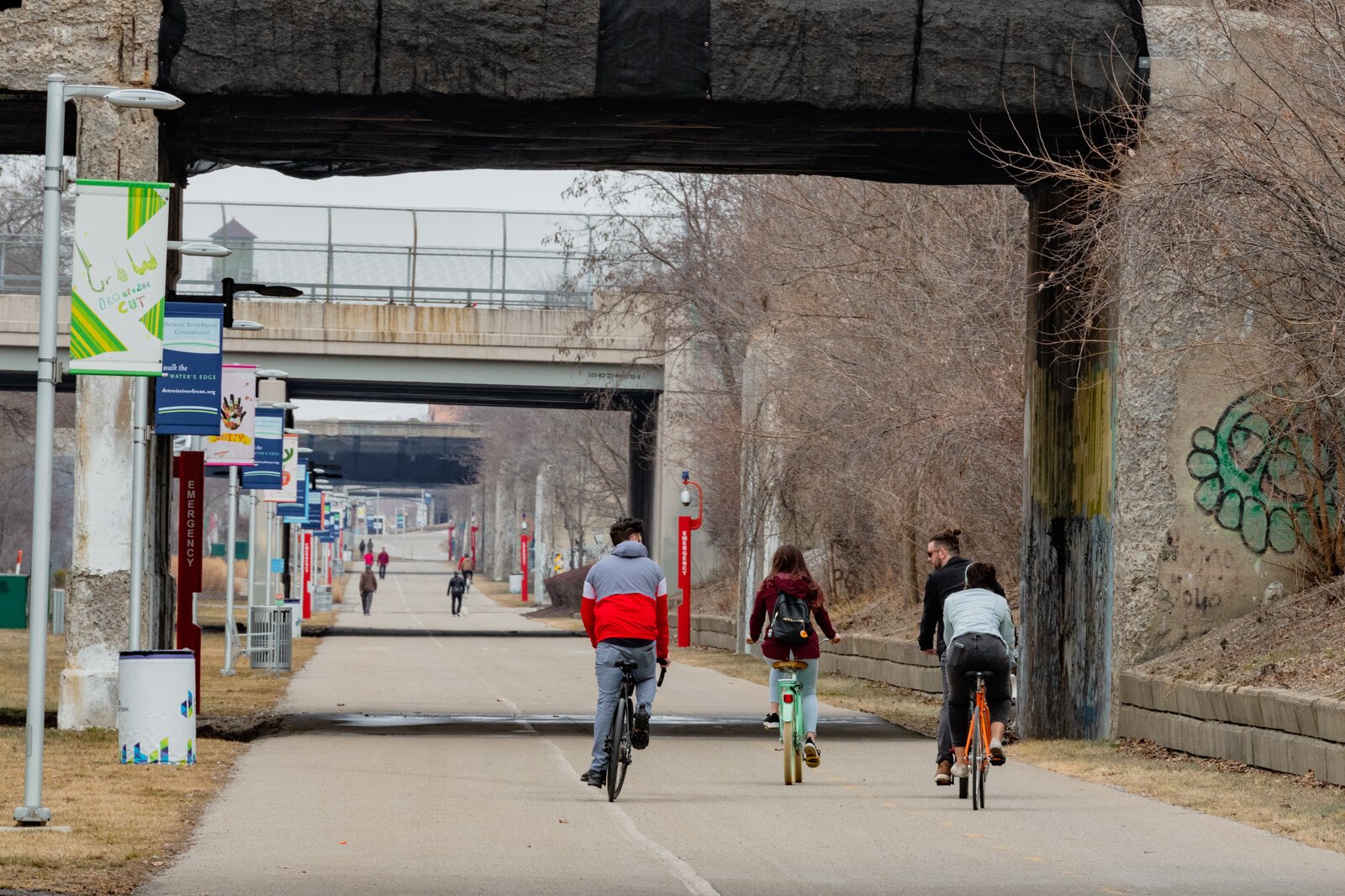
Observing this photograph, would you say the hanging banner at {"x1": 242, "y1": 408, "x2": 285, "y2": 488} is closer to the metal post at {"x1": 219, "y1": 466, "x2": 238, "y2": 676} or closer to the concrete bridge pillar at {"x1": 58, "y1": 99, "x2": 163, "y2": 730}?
the metal post at {"x1": 219, "y1": 466, "x2": 238, "y2": 676}

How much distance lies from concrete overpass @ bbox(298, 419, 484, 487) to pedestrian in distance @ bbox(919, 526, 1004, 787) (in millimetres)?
85790

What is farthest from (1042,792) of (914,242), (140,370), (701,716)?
(914,242)

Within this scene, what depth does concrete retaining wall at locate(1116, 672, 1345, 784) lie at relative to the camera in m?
13.8

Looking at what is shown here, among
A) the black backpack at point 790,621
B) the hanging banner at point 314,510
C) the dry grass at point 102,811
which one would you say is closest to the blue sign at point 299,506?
the hanging banner at point 314,510

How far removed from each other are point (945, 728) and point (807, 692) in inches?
50.5

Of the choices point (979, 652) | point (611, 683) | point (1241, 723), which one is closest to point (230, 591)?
point (611, 683)

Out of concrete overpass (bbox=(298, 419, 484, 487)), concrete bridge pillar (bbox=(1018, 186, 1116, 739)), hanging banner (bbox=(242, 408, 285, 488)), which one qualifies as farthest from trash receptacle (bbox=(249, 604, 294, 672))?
concrete overpass (bbox=(298, 419, 484, 487))

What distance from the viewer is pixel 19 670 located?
99.3ft

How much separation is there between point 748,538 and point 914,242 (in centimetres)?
1252

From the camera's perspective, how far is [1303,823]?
12.1 meters

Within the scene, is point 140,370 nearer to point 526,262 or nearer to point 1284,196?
point 1284,196

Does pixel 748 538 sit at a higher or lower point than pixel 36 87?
lower

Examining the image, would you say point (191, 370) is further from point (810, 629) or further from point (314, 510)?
point (314, 510)

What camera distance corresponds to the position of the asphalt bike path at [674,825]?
32.1 ft
